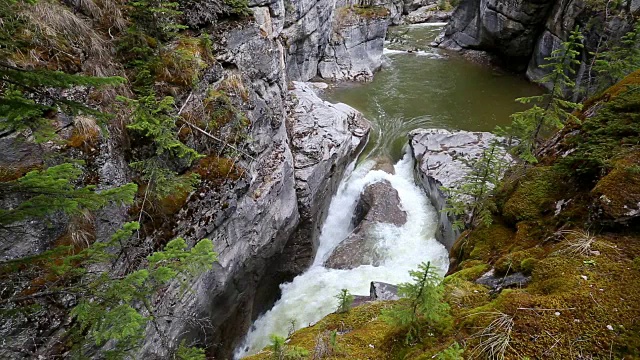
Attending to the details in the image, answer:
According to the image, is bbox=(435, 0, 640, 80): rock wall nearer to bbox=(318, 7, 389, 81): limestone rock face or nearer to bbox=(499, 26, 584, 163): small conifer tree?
bbox=(318, 7, 389, 81): limestone rock face

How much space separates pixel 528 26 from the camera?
28.1 metres

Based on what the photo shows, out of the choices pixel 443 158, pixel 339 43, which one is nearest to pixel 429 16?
pixel 339 43

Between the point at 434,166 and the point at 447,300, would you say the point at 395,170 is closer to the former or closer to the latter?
the point at 434,166

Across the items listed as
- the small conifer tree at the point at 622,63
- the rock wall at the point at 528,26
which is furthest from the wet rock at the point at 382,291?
the rock wall at the point at 528,26

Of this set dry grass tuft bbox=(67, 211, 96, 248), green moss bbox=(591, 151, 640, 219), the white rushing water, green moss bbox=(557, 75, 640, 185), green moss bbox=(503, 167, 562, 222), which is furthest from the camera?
the white rushing water

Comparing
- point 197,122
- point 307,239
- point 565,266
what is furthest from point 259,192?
point 565,266

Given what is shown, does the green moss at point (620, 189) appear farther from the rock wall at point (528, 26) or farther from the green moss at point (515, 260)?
the rock wall at point (528, 26)

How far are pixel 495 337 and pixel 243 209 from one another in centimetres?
721

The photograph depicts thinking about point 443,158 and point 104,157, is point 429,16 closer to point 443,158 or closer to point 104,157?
point 443,158

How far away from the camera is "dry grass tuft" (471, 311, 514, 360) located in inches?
142

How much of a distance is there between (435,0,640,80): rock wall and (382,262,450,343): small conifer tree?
22.6m

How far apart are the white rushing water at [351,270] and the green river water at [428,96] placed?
3.07 m

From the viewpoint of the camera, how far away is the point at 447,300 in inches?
194

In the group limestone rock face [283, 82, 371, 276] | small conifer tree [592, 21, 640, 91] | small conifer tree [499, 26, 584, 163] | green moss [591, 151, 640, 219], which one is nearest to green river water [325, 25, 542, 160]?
limestone rock face [283, 82, 371, 276]
